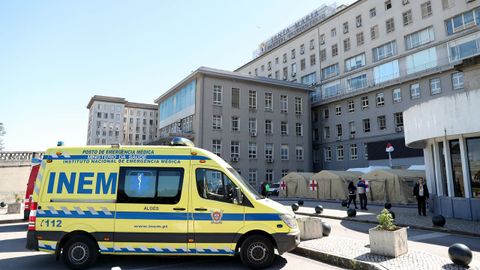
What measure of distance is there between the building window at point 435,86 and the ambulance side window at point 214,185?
115 ft

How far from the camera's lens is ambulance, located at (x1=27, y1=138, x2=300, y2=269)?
7121 mm

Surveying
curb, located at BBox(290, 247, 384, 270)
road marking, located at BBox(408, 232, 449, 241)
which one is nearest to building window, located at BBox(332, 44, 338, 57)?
road marking, located at BBox(408, 232, 449, 241)

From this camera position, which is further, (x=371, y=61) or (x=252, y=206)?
(x=371, y=61)

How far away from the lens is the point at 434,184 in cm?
1767

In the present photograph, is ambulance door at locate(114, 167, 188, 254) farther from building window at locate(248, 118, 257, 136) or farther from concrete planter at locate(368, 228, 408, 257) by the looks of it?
building window at locate(248, 118, 257, 136)

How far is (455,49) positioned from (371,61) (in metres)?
9.81

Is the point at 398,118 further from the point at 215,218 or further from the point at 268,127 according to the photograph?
the point at 215,218

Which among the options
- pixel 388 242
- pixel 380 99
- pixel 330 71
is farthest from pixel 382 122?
pixel 388 242

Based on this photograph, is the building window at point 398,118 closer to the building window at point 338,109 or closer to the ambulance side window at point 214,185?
the building window at point 338,109

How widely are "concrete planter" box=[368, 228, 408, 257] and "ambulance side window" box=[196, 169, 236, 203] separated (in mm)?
3617

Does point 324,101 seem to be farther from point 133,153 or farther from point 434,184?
point 133,153

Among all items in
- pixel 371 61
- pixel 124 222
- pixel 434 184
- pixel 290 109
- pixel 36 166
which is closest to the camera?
pixel 124 222

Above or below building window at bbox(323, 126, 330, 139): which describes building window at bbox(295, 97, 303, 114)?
above

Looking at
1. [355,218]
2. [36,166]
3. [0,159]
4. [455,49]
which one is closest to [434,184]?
[355,218]
